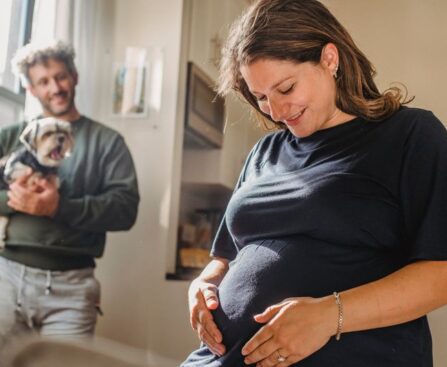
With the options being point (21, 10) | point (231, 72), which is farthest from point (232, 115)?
point (231, 72)

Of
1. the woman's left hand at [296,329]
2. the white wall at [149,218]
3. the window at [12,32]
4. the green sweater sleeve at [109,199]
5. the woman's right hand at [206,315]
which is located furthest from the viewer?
the white wall at [149,218]

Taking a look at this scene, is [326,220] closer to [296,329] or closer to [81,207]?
[296,329]

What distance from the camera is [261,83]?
2.44 ft

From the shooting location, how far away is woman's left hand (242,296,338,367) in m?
0.64

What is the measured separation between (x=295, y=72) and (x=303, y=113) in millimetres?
54

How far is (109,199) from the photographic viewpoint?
1.64 metres

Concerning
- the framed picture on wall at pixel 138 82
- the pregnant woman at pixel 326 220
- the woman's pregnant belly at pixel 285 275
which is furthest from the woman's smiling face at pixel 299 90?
the framed picture on wall at pixel 138 82

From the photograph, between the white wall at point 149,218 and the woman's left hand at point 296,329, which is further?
the white wall at point 149,218

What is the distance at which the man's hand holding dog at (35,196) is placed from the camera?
149 centimetres

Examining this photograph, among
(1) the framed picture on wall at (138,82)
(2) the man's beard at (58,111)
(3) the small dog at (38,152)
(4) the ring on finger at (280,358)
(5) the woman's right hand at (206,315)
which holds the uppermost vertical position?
(1) the framed picture on wall at (138,82)

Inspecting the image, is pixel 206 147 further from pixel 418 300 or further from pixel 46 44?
pixel 418 300

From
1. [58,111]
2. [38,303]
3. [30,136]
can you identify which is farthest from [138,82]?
[38,303]

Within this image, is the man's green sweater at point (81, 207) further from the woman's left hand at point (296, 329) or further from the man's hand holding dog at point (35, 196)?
the woman's left hand at point (296, 329)

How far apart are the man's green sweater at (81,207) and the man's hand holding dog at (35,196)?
0.02 metres
